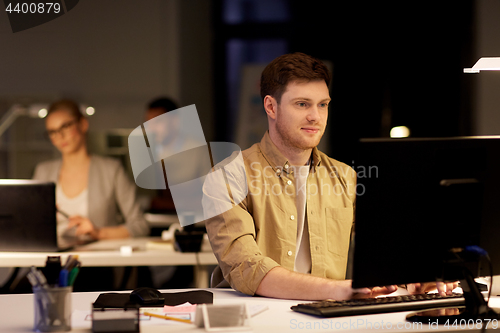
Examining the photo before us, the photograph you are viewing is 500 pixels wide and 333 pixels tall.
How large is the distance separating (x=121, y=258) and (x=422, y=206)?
5.65 feet

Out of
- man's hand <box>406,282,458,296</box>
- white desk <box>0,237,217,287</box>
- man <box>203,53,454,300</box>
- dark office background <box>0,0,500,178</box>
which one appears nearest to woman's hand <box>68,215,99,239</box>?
white desk <box>0,237,217,287</box>

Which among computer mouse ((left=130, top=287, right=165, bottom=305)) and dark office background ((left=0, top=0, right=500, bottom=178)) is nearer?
computer mouse ((left=130, top=287, right=165, bottom=305))

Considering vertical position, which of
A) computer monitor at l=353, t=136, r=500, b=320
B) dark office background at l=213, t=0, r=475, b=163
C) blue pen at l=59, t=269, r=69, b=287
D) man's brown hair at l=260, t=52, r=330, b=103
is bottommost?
blue pen at l=59, t=269, r=69, b=287

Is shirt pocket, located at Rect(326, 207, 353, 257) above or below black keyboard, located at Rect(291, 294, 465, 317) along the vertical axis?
above

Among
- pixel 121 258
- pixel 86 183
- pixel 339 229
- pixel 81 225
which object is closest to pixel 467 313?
pixel 339 229

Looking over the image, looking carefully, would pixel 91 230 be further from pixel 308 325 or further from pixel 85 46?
pixel 85 46

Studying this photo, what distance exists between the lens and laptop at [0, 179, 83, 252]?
85.0 inches

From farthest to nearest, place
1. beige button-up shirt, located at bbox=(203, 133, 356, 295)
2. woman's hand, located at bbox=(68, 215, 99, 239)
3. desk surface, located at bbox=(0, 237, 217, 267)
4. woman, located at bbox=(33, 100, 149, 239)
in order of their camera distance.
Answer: woman, located at bbox=(33, 100, 149, 239) → woman's hand, located at bbox=(68, 215, 99, 239) → desk surface, located at bbox=(0, 237, 217, 267) → beige button-up shirt, located at bbox=(203, 133, 356, 295)

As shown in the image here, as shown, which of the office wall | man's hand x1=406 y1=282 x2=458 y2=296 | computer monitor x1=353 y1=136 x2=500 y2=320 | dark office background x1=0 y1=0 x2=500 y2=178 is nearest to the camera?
computer monitor x1=353 y1=136 x2=500 y2=320

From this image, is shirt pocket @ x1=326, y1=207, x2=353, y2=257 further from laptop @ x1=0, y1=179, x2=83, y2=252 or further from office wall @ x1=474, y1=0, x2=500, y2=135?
office wall @ x1=474, y1=0, x2=500, y2=135

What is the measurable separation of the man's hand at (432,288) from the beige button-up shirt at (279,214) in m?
0.32

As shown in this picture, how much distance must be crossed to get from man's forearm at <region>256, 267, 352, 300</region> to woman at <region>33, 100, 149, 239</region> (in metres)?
1.74

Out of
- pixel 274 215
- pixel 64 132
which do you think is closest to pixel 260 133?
pixel 64 132

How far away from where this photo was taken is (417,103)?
4320 millimetres
